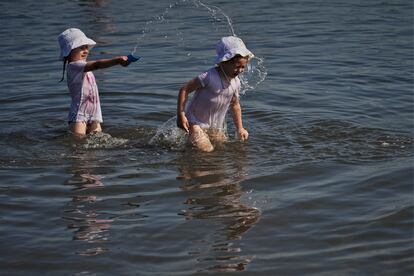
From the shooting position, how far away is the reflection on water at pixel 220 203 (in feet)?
16.0

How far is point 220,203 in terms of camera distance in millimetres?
5891

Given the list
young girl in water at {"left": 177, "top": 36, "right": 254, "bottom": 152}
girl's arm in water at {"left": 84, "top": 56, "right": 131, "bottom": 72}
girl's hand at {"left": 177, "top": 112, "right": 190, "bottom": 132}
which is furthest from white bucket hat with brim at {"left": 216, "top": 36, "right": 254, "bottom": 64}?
girl's arm in water at {"left": 84, "top": 56, "right": 131, "bottom": 72}

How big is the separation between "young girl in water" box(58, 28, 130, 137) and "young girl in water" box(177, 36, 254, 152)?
106cm

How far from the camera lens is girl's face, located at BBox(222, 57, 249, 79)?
284 inches

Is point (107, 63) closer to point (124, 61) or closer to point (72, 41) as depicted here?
point (124, 61)

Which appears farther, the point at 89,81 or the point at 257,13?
the point at 257,13

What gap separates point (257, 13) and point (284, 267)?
40.2ft

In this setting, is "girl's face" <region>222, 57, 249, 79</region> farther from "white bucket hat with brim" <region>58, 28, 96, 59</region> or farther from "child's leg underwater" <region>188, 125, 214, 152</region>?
"white bucket hat with brim" <region>58, 28, 96, 59</region>

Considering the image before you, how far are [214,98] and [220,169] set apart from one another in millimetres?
932

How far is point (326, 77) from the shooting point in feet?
35.0

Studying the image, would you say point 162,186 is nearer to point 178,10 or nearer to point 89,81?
point 89,81

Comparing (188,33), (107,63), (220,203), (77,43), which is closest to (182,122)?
(107,63)

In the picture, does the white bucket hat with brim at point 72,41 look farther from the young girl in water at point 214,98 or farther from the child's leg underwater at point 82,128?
the young girl in water at point 214,98

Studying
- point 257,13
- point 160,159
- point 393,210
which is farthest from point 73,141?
point 257,13
